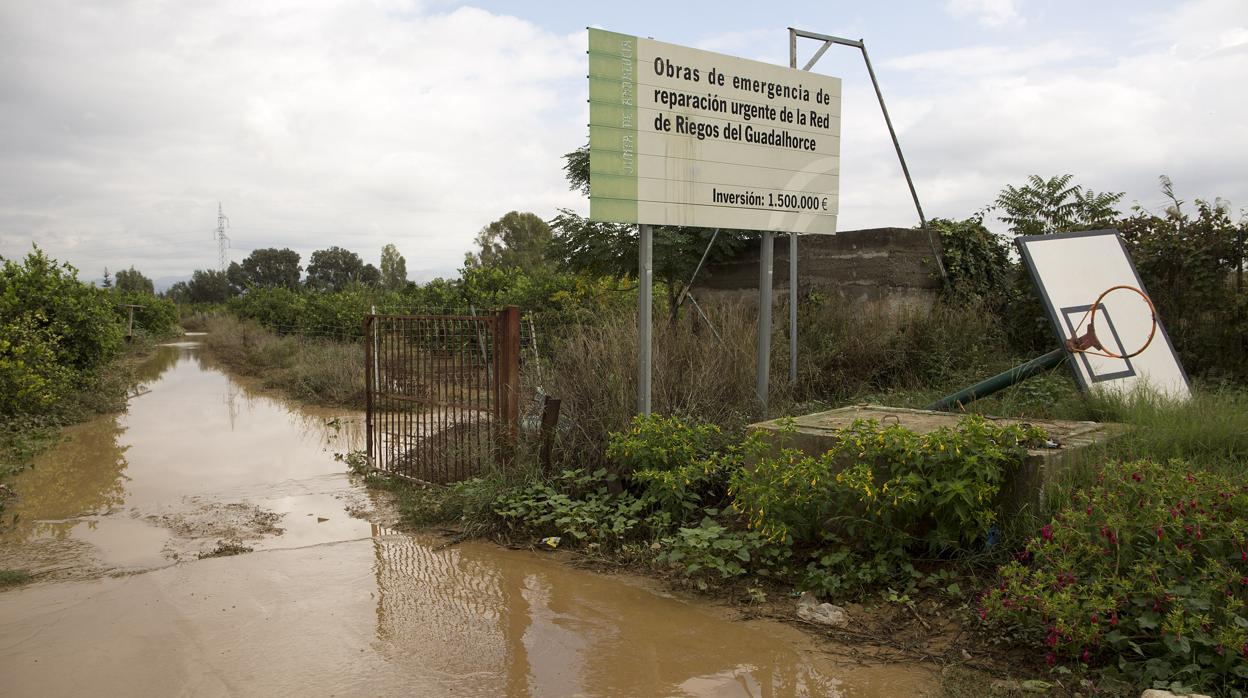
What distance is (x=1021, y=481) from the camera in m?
4.40

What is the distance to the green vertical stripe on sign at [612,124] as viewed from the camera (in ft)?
20.7

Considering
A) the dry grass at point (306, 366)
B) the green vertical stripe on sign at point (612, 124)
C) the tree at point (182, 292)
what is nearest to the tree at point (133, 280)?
the tree at point (182, 292)

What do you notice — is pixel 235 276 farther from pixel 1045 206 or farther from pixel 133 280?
pixel 1045 206

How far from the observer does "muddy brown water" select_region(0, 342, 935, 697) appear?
363cm

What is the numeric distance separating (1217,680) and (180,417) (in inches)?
539

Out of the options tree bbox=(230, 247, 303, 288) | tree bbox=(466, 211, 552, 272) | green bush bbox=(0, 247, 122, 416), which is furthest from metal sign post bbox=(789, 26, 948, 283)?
tree bbox=(230, 247, 303, 288)

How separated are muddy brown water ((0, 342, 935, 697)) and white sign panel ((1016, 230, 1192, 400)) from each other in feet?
15.9

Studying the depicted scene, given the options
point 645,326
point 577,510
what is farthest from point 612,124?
point 577,510

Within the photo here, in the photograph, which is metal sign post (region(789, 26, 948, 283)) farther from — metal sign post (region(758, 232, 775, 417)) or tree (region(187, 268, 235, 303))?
tree (region(187, 268, 235, 303))

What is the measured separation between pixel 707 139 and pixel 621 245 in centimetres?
559

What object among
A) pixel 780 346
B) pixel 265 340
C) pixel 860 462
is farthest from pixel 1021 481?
pixel 265 340

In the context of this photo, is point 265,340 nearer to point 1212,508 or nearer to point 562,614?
point 562,614

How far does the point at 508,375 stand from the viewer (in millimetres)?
6645

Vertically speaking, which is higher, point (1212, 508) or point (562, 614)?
point (1212, 508)
